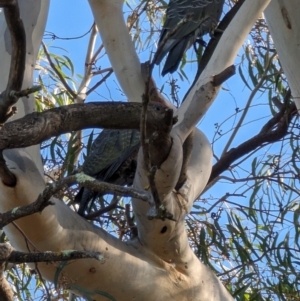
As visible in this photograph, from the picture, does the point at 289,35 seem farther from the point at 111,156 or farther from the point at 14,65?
the point at 14,65

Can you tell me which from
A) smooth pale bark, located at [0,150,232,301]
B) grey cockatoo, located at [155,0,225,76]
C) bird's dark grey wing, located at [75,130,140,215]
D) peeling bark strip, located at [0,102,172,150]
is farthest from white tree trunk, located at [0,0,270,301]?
grey cockatoo, located at [155,0,225,76]

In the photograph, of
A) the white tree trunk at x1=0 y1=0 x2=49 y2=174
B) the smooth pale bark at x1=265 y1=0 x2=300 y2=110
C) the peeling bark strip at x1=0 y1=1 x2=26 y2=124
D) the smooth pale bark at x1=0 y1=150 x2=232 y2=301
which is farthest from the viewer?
Result: the smooth pale bark at x1=265 y1=0 x2=300 y2=110

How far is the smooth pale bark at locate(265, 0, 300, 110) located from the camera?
165 cm

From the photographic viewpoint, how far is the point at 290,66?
5.53ft

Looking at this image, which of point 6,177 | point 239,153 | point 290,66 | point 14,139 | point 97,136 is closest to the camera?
point 14,139

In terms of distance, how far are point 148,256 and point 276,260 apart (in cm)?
71

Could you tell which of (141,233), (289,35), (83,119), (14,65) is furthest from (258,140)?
(14,65)

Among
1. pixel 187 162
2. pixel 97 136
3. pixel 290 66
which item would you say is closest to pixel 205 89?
pixel 187 162

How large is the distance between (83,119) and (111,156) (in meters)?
0.87

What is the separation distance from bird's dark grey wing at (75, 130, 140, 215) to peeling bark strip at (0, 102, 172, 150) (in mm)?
775

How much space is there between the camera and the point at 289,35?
167 centimetres

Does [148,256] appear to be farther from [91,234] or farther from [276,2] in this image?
[276,2]

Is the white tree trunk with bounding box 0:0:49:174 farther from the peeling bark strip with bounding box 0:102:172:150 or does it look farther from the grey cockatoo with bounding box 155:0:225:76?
the grey cockatoo with bounding box 155:0:225:76

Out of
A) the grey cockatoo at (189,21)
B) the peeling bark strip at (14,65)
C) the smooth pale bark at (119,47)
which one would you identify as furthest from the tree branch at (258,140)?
the peeling bark strip at (14,65)
